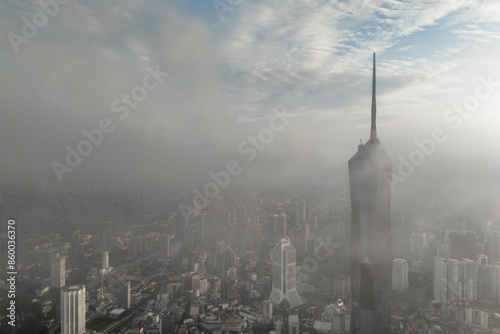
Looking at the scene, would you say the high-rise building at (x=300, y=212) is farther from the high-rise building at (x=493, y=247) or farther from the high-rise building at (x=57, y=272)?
the high-rise building at (x=57, y=272)

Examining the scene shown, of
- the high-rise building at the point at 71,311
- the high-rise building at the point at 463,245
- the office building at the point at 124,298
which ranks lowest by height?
the office building at the point at 124,298

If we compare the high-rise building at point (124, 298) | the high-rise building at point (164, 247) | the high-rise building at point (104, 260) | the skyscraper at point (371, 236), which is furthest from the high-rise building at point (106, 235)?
the skyscraper at point (371, 236)

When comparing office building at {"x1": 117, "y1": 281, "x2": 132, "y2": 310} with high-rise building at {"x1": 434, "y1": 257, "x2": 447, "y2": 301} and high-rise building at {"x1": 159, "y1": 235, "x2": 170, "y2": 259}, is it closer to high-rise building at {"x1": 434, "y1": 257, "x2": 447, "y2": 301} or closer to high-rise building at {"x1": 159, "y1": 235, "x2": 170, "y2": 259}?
high-rise building at {"x1": 159, "y1": 235, "x2": 170, "y2": 259}

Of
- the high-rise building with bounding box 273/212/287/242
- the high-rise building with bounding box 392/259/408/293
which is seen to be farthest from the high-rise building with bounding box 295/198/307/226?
the high-rise building with bounding box 392/259/408/293

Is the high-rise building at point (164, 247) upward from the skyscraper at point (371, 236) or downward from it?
downward

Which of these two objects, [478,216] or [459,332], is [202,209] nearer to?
[459,332]

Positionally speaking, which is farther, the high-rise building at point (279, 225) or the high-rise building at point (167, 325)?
the high-rise building at point (279, 225)

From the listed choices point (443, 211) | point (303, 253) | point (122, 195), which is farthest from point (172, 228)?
point (443, 211)

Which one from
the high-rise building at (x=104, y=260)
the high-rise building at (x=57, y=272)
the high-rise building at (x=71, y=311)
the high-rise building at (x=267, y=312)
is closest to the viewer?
the high-rise building at (x=71, y=311)
